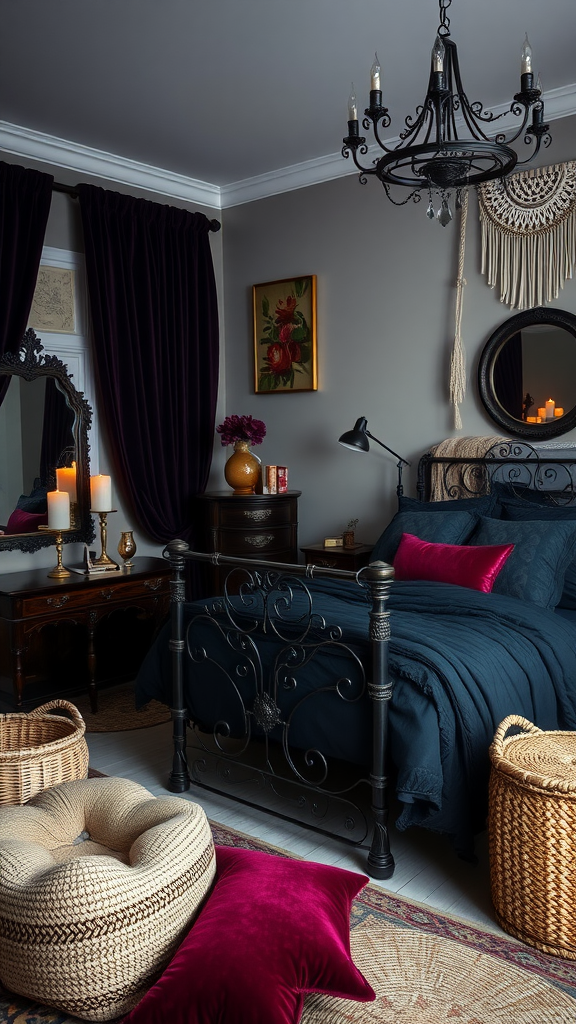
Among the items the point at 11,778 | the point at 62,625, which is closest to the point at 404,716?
the point at 11,778

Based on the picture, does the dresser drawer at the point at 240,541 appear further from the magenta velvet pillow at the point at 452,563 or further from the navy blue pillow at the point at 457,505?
the magenta velvet pillow at the point at 452,563

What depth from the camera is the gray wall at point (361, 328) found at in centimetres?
445

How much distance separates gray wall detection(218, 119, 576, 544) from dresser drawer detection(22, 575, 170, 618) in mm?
1214

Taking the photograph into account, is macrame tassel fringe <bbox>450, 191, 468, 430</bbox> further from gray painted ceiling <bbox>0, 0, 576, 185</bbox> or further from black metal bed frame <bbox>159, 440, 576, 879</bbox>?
black metal bed frame <bbox>159, 440, 576, 879</bbox>

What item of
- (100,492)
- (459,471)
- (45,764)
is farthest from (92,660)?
(459,471)

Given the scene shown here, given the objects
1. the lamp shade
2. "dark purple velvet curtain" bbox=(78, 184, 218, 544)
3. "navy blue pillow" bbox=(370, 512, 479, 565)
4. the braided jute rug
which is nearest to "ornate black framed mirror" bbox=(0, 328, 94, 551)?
"dark purple velvet curtain" bbox=(78, 184, 218, 544)

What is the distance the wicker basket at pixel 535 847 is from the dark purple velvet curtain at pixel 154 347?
3114mm

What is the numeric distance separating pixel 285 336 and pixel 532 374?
66.0 inches

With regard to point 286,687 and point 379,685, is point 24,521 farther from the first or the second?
point 379,685

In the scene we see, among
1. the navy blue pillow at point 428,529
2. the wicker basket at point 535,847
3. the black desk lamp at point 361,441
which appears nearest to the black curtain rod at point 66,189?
the black desk lamp at point 361,441

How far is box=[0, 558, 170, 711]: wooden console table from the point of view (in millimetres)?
3812

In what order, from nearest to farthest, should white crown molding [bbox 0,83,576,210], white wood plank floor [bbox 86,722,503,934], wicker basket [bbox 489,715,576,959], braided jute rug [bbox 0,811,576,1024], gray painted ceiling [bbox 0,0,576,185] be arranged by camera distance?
1. braided jute rug [bbox 0,811,576,1024]
2. wicker basket [bbox 489,715,576,959]
3. white wood plank floor [bbox 86,722,503,934]
4. gray painted ceiling [bbox 0,0,576,185]
5. white crown molding [bbox 0,83,576,210]

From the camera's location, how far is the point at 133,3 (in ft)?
10.4

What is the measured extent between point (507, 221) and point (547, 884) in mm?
3233
